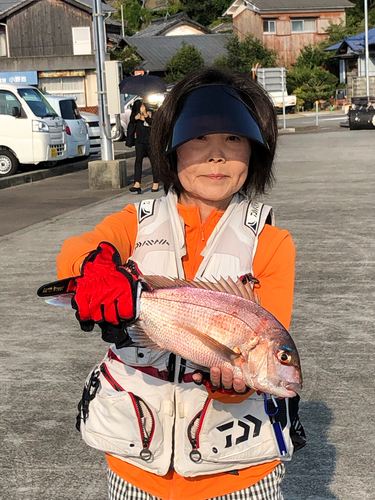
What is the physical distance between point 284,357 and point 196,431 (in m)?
0.41

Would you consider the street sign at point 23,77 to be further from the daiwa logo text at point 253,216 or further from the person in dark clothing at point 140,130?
the daiwa logo text at point 253,216

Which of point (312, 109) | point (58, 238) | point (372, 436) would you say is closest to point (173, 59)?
point (312, 109)

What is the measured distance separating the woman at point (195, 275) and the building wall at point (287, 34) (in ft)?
191

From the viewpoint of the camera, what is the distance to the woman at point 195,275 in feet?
6.69

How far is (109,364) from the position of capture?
2.15m

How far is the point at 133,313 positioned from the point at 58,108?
18336mm

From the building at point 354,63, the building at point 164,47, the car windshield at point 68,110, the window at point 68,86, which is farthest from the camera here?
the building at point 164,47

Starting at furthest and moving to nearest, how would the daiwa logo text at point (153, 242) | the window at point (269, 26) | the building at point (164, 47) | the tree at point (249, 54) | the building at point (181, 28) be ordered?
the building at point (181, 28) < the window at point (269, 26) < the building at point (164, 47) < the tree at point (249, 54) < the daiwa logo text at point (153, 242)

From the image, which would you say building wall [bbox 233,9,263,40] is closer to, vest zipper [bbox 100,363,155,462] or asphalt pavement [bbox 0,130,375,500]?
asphalt pavement [bbox 0,130,375,500]

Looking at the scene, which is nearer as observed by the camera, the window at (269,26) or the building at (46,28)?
the building at (46,28)

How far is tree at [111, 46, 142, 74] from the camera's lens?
169ft

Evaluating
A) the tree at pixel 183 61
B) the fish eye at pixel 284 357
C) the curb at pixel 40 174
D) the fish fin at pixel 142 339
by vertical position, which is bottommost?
the curb at pixel 40 174

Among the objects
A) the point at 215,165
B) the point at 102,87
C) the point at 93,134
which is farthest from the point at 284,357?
the point at 93,134

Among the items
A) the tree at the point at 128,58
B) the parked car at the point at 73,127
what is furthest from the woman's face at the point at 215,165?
the tree at the point at 128,58
